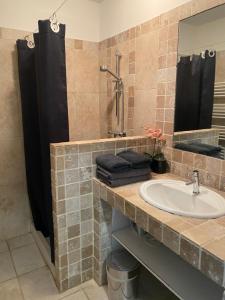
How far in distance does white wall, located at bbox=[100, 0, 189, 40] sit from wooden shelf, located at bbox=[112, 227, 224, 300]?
1567 millimetres

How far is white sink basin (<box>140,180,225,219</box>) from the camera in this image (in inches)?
45.2

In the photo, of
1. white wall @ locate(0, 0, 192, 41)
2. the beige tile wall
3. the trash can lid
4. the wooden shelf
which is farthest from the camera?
the beige tile wall

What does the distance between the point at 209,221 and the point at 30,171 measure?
1622mm

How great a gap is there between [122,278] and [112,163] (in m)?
0.74

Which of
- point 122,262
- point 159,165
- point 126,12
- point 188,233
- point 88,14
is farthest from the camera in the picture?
point 88,14

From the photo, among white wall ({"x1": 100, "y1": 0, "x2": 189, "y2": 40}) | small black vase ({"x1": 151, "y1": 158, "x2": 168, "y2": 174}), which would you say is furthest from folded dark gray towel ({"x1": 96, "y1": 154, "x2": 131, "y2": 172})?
white wall ({"x1": 100, "y1": 0, "x2": 189, "y2": 40})

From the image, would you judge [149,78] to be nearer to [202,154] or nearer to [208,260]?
[202,154]

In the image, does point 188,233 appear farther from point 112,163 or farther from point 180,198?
point 112,163

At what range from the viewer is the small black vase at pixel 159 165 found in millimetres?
1640

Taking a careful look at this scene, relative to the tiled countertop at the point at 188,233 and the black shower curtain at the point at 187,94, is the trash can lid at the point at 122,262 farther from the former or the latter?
the black shower curtain at the point at 187,94

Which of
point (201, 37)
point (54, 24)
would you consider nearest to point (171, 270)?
point (201, 37)

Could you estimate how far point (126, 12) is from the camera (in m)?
1.94

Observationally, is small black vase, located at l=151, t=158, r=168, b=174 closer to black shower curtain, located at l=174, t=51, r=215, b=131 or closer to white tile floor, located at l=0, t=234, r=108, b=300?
black shower curtain, located at l=174, t=51, r=215, b=131

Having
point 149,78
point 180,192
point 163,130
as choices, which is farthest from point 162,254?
point 149,78
